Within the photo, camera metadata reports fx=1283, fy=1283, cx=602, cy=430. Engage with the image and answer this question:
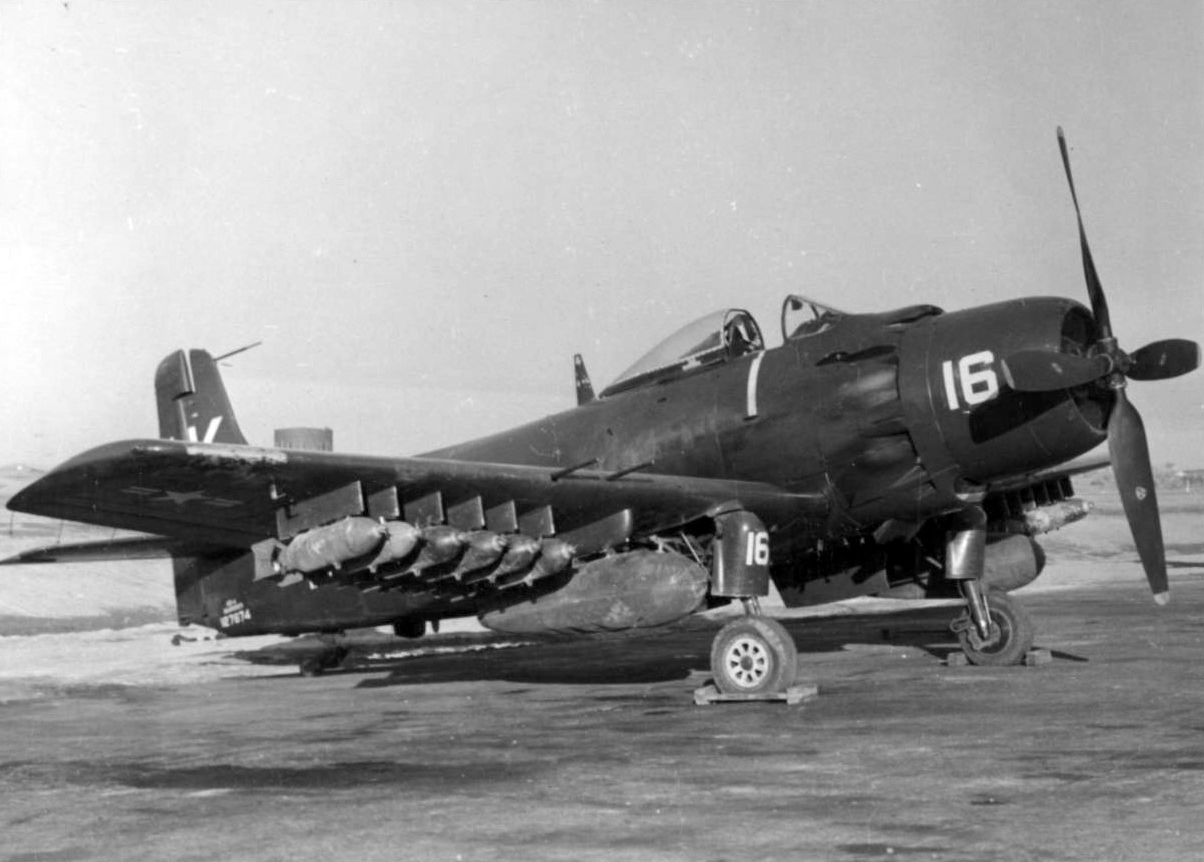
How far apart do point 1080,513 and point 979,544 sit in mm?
5153

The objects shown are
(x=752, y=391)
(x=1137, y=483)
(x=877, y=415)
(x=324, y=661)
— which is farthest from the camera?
(x=324, y=661)

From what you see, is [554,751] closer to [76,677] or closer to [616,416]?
[616,416]

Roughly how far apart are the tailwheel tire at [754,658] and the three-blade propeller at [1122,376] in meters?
2.60

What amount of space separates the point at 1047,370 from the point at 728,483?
8.67 ft

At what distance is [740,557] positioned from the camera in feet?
33.1

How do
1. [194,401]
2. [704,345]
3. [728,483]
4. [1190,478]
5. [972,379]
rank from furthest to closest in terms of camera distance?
[1190,478] → [194,401] → [704,345] → [728,483] → [972,379]

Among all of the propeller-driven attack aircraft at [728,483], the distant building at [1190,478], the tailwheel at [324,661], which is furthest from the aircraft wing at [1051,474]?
the distant building at [1190,478]

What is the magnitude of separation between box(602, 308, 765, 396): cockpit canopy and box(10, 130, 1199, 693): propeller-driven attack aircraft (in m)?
0.02

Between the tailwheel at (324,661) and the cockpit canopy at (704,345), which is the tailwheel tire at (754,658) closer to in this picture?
the cockpit canopy at (704,345)

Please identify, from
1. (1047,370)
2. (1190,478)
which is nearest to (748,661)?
(1047,370)

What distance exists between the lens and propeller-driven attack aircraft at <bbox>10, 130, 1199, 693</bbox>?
9.39m

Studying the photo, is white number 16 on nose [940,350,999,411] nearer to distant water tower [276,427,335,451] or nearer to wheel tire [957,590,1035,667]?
wheel tire [957,590,1035,667]

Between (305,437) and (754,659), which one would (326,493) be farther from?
(305,437)

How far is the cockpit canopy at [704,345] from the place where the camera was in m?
11.3
